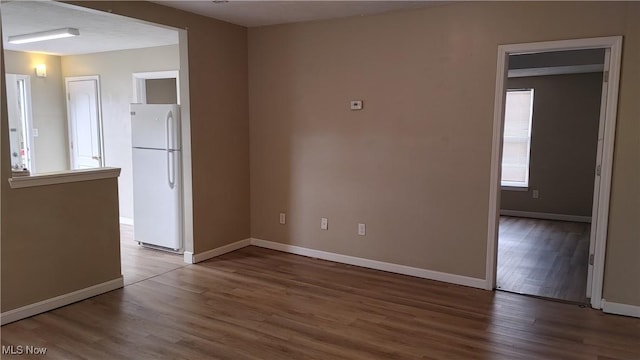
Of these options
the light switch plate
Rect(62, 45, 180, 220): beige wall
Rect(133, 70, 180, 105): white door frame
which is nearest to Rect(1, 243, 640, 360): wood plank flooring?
the light switch plate

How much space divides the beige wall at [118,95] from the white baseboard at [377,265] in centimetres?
231

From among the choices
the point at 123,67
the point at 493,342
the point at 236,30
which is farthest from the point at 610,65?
the point at 123,67

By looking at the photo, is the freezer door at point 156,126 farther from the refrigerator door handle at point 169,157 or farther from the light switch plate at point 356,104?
the light switch plate at point 356,104

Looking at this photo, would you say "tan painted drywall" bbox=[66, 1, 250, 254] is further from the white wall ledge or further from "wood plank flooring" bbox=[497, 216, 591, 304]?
"wood plank flooring" bbox=[497, 216, 591, 304]

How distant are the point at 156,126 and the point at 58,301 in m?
2.04

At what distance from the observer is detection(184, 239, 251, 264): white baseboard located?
4668 mm

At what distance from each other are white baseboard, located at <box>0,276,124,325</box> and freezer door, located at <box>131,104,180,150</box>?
1.51 metres

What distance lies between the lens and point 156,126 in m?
4.88

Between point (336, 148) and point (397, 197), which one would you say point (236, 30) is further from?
point (397, 197)

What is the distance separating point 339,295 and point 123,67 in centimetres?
440

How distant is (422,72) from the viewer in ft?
13.5

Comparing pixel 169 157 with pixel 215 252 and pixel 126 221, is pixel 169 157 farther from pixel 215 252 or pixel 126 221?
pixel 126 221

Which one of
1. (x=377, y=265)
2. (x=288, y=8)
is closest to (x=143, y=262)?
(x=377, y=265)

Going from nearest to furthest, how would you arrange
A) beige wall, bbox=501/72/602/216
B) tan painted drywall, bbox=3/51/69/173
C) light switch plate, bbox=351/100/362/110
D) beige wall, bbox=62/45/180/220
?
light switch plate, bbox=351/100/362/110
beige wall, bbox=62/45/180/220
tan painted drywall, bbox=3/51/69/173
beige wall, bbox=501/72/602/216
